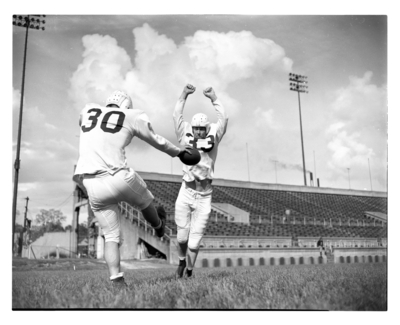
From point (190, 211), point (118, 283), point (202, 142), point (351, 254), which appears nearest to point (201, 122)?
point (202, 142)

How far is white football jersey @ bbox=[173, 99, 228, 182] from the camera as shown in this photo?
5094 mm

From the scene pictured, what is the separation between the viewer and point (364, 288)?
376cm

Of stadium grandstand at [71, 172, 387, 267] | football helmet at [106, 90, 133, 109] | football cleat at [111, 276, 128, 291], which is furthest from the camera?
stadium grandstand at [71, 172, 387, 267]

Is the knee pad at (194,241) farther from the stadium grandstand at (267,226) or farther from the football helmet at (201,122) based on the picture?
the stadium grandstand at (267,226)

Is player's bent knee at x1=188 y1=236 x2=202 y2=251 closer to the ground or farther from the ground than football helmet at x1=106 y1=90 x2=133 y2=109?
closer to the ground

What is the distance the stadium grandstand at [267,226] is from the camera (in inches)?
529

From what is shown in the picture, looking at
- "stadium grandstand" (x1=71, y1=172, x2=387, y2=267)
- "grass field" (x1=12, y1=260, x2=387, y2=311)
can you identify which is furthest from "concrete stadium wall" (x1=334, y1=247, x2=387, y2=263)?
"grass field" (x1=12, y1=260, x2=387, y2=311)

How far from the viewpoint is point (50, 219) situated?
14.9 metres

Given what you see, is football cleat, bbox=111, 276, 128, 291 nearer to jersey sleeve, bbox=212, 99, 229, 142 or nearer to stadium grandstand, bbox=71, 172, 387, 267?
jersey sleeve, bbox=212, 99, 229, 142

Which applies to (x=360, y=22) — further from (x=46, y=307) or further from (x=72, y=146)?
(x=72, y=146)

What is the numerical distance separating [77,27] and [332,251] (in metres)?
12.6

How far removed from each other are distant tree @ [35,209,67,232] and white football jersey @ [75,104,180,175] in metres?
9.09

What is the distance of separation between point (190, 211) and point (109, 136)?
1.69 m

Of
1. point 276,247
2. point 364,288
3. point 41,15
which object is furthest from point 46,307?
point 276,247
